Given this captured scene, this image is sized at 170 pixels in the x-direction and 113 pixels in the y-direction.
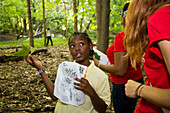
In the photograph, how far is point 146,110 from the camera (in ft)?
3.04

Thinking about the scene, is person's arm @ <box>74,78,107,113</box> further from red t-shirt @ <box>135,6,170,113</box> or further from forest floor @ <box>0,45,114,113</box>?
forest floor @ <box>0,45,114,113</box>

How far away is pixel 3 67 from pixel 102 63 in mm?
5005

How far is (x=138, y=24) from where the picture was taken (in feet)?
2.60

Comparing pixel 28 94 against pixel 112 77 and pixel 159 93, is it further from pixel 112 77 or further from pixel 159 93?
pixel 159 93

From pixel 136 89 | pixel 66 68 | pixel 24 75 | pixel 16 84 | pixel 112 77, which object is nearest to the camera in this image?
pixel 136 89

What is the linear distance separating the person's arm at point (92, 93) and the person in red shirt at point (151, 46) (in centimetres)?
36

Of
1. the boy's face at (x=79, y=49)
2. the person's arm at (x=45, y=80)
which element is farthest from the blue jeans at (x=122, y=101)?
the person's arm at (x=45, y=80)

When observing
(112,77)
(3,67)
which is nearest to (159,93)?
(112,77)

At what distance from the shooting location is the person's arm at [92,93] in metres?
1.07

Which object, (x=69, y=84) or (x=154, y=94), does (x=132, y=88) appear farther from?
(x=69, y=84)

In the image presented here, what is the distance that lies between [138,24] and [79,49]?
2.40 feet

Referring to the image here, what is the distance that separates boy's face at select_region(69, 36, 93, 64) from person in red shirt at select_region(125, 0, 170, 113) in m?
0.61

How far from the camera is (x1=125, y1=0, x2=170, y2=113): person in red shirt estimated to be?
0.62m

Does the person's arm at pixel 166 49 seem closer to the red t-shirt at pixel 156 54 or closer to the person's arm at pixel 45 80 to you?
the red t-shirt at pixel 156 54
